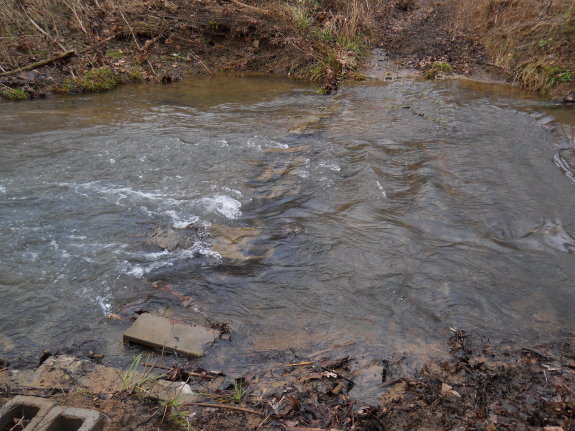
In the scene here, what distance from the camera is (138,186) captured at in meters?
6.61

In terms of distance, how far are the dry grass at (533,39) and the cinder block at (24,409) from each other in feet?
37.1

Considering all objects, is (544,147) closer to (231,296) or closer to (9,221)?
(231,296)

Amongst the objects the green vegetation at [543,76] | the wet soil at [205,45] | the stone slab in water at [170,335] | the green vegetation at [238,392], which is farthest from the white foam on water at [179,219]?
the green vegetation at [543,76]

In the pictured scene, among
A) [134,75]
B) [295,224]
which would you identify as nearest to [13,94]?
[134,75]

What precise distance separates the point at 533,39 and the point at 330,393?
11.6 meters

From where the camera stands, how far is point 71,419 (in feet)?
9.00

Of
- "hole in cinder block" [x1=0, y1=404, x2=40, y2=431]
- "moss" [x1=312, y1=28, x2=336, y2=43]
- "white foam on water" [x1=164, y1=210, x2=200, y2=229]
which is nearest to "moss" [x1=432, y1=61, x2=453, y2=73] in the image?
"moss" [x1=312, y1=28, x2=336, y2=43]

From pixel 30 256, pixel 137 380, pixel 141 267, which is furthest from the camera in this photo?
pixel 30 256

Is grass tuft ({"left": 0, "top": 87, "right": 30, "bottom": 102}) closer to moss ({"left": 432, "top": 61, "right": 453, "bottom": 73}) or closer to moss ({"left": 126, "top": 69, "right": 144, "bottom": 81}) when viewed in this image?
moss ({"left": 126, "top": 69, "right": 144, "bottom": 81})

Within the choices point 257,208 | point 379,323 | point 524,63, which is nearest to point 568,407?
point 379,323

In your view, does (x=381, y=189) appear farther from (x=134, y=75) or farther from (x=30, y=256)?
(x=134, y=75)

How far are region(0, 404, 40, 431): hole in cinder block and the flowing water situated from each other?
830 mm

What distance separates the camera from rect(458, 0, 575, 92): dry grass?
10.8 m

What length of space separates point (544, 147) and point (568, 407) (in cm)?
591
